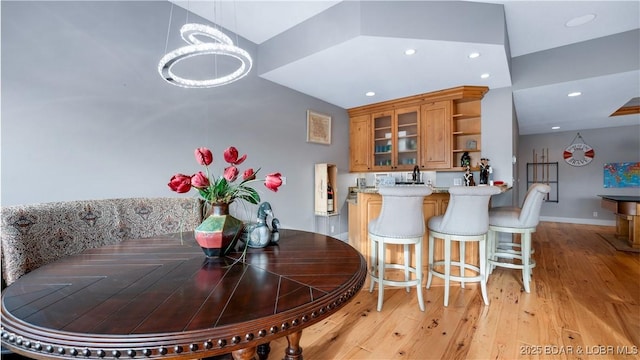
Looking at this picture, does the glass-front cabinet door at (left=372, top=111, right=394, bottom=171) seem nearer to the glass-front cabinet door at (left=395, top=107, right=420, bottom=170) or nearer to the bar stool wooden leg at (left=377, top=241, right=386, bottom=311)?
the glass-front cabinet door at (left=395, top=107, right=420, bottom=170)

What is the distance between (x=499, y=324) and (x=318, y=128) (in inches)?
125

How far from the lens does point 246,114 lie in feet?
10.4

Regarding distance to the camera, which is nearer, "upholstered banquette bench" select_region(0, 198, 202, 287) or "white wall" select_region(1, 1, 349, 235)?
"upholstered banquette bench" select_region(0, 198, 202, 287)

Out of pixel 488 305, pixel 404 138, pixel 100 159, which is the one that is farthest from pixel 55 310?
pixel 404 138

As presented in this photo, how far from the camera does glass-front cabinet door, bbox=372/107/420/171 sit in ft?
13.7

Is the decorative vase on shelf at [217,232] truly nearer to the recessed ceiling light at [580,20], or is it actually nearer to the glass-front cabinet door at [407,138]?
the glass-front cabinet door at [407,138]

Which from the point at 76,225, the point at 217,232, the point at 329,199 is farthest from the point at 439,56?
the point at 76,225

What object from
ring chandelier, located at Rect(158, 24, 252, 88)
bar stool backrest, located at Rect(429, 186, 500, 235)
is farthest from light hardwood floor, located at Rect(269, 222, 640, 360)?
ring chandelier, located at Rect(158, 24, 252, 88)

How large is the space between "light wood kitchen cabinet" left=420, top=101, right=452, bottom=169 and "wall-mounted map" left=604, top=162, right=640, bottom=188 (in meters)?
4.91

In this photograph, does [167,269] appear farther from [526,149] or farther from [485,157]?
[526,149]

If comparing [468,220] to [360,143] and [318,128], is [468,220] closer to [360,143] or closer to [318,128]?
[318,128]

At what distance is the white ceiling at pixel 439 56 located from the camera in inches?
98.5

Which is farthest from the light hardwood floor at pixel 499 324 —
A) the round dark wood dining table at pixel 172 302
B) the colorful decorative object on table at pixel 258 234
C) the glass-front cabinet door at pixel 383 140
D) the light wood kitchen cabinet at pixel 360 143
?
the light wood kitchen cabinet at pixel 360 143

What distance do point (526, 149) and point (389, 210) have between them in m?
6.70
